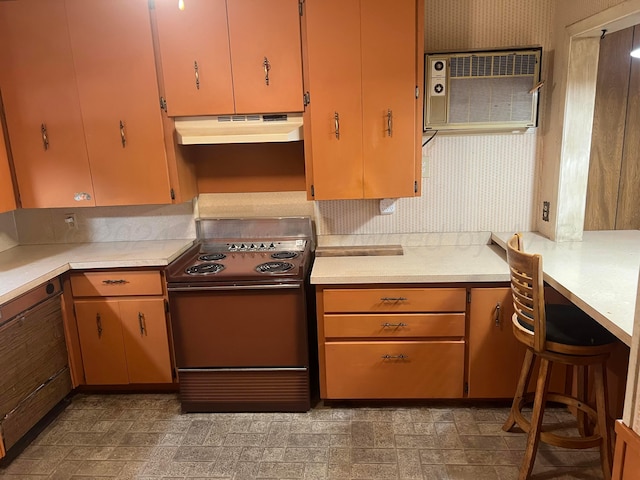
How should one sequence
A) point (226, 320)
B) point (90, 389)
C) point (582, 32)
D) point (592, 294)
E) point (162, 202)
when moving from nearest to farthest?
point (592, 294) → point (582, 32) → point (226, 320) → point (162, 202) → point (90, 389)

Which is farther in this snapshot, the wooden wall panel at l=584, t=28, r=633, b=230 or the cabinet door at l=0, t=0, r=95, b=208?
the wooden wall panel at l=584, t=28, r=633, b=230

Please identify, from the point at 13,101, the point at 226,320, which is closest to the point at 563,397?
the point at 226,320

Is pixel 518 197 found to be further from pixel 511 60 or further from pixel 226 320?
pixel 226 320

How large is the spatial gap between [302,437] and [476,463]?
2.79ft

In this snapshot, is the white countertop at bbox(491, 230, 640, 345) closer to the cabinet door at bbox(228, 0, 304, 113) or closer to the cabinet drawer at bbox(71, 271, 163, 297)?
the cabinet door at bbox(228, 0, 304, 113)

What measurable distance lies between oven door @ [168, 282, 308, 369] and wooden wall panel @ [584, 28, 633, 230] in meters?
2.21

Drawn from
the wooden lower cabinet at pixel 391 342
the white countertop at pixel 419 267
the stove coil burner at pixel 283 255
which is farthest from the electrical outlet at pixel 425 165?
the stove coil burner at pixel 283 255

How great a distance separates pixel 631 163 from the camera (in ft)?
9.70

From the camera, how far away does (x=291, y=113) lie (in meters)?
2.40

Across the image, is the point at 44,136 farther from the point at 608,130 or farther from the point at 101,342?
the point at 608,130

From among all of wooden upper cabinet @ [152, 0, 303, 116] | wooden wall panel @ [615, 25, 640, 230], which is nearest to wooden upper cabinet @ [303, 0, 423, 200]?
wooden upper cabinet @ [152, 0, 303, 116]

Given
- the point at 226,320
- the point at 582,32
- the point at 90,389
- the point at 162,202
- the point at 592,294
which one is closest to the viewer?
the point at 592,294

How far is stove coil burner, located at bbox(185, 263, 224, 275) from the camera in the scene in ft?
A: 7.77

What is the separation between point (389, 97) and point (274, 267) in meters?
1.09
